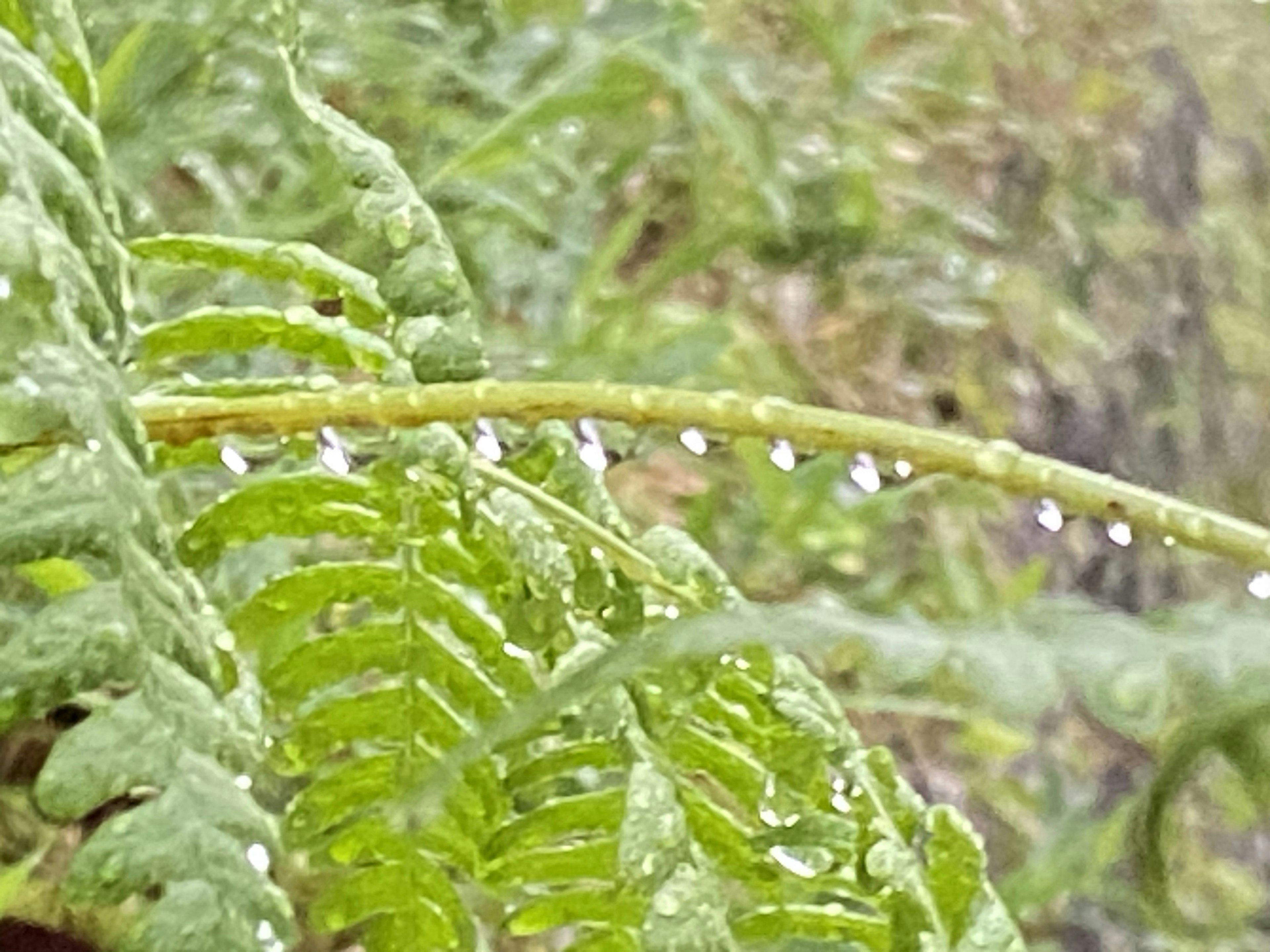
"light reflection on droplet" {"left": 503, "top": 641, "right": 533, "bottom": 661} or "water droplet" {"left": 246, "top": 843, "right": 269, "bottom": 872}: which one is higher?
"water droplet" {"left": 246, "top": 843, "right": 269, "bottom": 872}

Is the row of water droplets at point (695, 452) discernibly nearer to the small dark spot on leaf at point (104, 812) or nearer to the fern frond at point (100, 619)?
the fern frond at point (100, 619)

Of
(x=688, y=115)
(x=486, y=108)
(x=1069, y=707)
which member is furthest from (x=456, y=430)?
(x=1069, y=707)

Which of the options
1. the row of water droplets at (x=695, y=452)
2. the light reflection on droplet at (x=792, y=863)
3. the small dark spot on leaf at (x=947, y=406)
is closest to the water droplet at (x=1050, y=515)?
the row of water droplets at (x=695, y=452)

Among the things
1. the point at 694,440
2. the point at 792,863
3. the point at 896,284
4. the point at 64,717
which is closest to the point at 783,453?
the point at 694,440

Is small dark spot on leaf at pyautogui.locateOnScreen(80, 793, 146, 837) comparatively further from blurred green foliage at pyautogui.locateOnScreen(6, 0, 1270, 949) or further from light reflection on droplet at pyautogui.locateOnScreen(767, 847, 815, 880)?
light reflection on droplet at pyautogui.locateOnScreen(767, 847, 815, 880)

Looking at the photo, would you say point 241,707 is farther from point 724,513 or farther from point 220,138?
point 724,513

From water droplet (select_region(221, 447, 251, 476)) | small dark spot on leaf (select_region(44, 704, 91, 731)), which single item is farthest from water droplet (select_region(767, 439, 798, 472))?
small dark spot on leaf (select_region(44, 704, 91, 731))
